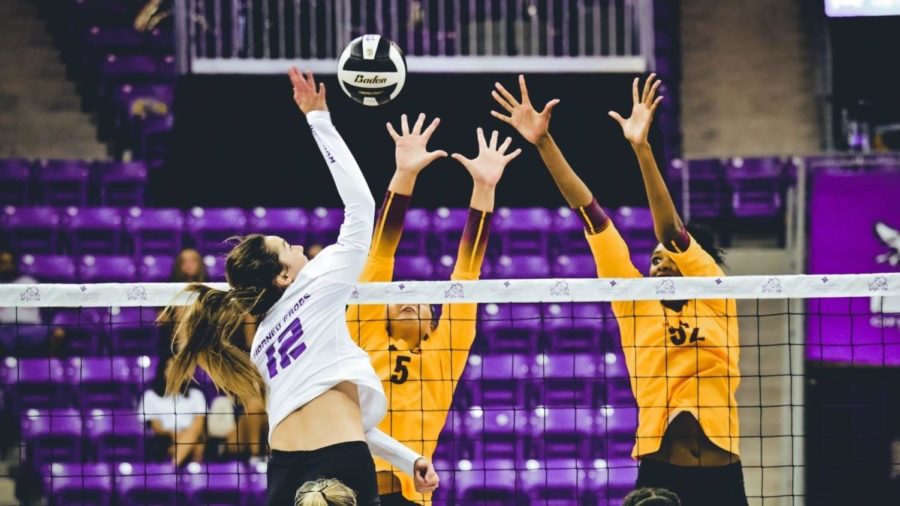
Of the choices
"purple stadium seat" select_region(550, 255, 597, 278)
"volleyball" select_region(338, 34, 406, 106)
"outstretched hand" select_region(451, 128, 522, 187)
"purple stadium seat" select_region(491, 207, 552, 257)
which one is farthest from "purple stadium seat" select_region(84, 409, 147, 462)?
"outstretched hand" select_region(451, 128, 522, 187)

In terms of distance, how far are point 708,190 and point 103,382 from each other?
17.1 feet

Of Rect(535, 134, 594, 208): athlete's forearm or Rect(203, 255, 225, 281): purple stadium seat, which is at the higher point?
Rect(535, 134, 594, 208): athlete's forearm

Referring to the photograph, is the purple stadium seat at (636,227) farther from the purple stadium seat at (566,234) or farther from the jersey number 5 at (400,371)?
the jersey number 5 at (400,371)

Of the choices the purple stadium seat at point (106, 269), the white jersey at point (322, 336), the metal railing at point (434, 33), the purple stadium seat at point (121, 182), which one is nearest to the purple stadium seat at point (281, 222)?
the purple stadium seat at point (106, 269)

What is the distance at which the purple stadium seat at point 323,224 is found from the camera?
10047 millimetres

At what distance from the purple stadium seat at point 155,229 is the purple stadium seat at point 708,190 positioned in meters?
4.27

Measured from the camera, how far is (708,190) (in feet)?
34.8

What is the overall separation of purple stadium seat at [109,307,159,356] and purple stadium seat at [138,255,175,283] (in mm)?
259

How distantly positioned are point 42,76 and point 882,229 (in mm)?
7734

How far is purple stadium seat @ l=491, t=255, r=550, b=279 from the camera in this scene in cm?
1005

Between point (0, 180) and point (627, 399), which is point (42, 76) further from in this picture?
point (627, 399)

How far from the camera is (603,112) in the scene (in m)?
10.0

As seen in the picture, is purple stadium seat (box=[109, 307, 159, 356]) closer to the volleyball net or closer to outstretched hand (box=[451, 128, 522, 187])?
the volleyball net

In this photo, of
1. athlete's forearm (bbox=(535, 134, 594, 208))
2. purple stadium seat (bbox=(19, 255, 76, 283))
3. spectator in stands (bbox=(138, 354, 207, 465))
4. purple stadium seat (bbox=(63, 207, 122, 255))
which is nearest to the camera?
athlete's forearm (bbox=(535, 134, 594, 208))
